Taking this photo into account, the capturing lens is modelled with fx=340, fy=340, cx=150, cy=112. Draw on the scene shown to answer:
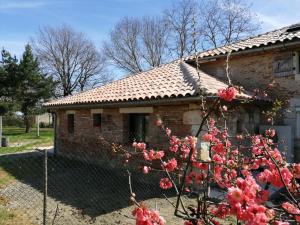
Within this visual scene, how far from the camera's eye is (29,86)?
102 feet

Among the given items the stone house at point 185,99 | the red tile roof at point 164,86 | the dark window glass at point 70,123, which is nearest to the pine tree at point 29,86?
the dark window glass at point 70,123

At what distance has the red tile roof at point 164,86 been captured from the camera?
868cm

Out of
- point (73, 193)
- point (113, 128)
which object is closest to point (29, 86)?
point (113, 128)

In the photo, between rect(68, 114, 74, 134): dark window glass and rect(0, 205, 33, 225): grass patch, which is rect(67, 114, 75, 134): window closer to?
rect(68, 114, 74, 134): dark window glass

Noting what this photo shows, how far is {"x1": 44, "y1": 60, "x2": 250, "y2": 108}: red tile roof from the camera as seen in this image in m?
8.68

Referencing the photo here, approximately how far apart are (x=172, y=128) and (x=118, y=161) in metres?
2.60

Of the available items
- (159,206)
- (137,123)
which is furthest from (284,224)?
(137,123)

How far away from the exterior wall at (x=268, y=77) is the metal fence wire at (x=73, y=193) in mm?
4289

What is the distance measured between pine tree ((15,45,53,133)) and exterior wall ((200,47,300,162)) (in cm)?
2273

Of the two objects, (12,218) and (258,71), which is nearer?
(12,218)

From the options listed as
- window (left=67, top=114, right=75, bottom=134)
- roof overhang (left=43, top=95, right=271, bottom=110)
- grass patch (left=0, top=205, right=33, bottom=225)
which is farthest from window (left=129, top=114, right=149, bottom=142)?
grass patch (left=0, top=205, right=33, bottom=225)

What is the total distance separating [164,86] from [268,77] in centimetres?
330

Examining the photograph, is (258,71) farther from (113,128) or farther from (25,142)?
(25,142)

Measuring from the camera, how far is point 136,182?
955cm
